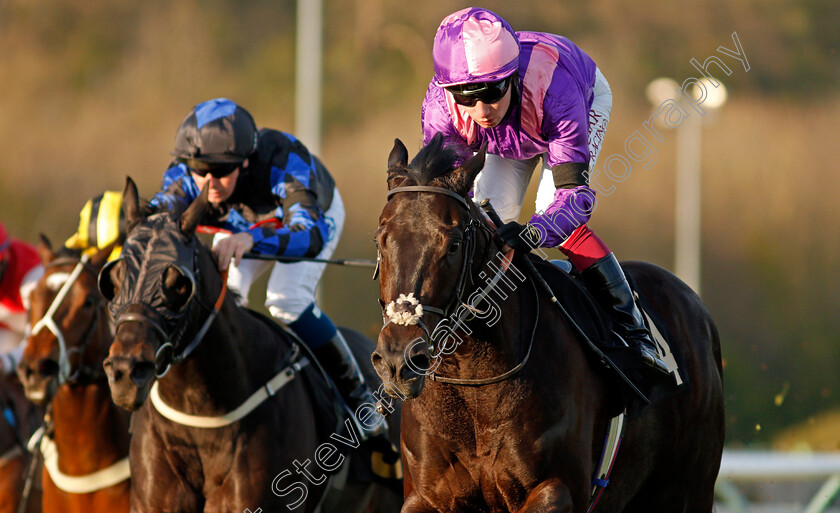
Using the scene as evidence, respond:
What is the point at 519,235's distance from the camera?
3.25m

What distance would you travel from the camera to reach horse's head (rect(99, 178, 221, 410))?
3740 mm

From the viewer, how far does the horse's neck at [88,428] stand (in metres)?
5.04

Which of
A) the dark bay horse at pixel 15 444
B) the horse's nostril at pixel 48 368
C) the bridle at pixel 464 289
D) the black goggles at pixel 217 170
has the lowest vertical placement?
the dark bay horse at pixel 15 444

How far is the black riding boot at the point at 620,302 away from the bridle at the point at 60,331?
8.29 ft

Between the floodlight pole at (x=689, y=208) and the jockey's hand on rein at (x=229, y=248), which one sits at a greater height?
the jockey's hand on rein at (x=229, y=248)

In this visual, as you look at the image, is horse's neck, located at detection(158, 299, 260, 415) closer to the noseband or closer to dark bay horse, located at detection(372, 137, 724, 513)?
dark bay horse, located at detection(372, 137, 724, 513)

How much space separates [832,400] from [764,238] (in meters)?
4.84

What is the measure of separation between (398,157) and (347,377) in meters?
1.86

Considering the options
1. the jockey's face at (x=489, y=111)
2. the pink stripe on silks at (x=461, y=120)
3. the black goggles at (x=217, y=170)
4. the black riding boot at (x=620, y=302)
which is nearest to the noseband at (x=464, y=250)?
the jockey's face at (x=489, y=111)

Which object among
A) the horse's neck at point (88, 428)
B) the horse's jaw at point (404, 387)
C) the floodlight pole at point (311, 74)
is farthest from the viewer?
the floodlight pole at point (311, 74)

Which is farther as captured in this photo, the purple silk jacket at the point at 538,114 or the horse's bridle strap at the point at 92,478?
the horse's bridle strap at the point at 92,478

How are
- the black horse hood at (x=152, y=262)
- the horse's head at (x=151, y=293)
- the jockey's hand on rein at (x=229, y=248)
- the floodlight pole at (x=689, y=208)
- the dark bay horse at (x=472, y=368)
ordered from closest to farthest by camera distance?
the dark bay horse at (x=472, y=368) < the horse's head at (x=151, y=293) < the black horse hood at (x=152, y=262) < the jockey's hand on rein at (x=229, y=248) < the floodlight pole at (x=689, y=208)

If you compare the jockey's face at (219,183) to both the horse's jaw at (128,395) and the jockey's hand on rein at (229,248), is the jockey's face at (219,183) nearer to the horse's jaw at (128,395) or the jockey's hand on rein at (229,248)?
the jockey's hand on rein at (229,248)

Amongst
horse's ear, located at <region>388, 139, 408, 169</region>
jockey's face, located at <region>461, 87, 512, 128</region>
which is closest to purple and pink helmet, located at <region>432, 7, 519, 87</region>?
jockey's face, located at <region>461, 87, 512, 128</region>
